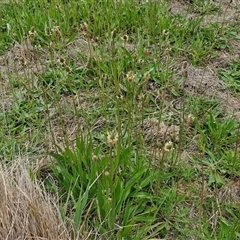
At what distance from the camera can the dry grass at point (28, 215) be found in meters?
1.63

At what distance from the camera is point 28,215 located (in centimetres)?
166

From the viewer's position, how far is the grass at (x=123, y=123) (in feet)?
5.95

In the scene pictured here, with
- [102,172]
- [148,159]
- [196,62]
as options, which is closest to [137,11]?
[196,62]

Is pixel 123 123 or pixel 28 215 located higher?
pixel 28 215

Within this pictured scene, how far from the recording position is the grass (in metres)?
1.81

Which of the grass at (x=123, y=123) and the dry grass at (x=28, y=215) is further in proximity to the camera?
the grass at (x=123, y=123)

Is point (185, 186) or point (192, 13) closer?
point (185, 186)

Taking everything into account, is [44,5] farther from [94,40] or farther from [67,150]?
[67,150]

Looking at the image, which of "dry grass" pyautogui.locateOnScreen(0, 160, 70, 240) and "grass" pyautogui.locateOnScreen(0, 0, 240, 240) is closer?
"dry grass" pyautogui.locateOnScreen(0, 160, 70, 240)

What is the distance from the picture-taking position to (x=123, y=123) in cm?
244

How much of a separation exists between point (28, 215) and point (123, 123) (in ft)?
3.04

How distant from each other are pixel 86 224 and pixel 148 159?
512mm

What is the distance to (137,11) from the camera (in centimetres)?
321

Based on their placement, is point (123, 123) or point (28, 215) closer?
point (28, 215)
